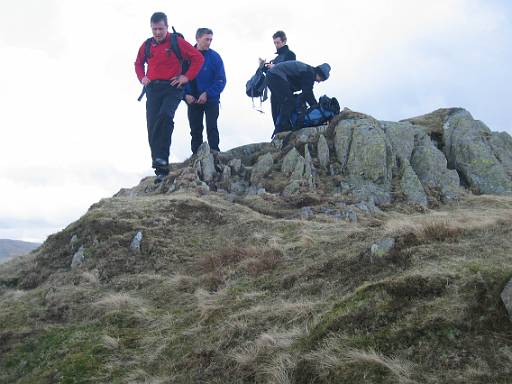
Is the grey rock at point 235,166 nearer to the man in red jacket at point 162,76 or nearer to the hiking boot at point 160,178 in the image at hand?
the hiking boot at point 160,178

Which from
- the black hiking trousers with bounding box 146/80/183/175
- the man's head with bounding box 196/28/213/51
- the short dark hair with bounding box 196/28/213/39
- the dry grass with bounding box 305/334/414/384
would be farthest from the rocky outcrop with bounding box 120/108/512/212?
the dry grass with bounding box 305/334/414/384

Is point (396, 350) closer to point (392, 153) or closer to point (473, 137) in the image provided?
point (392, 153)

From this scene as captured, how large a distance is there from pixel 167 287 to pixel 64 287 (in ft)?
8.07

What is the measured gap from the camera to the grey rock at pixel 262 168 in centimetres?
1741

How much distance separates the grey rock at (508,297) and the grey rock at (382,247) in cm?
247

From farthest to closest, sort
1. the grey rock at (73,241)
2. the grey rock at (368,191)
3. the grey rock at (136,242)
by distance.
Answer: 1. the grey rock at (368,191)
2. the grey rock at (73,241)
3. the grey rock at (136,242)

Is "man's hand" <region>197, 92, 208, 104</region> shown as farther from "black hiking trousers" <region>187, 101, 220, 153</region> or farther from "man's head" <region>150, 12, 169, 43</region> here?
"man's head" <region>150, 12, 169, 43</region>

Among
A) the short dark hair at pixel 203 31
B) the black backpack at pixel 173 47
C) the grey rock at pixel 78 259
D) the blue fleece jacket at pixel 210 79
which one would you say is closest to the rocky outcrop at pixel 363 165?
the blue fleece jacket at pixel 210 79

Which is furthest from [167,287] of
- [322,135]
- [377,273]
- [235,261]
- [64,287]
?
[322,135]

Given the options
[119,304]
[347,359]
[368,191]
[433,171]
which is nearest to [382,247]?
[347,359]

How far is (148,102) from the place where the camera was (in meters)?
15.4

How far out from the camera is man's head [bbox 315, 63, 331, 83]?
1767 centimetres

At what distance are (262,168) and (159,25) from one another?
253 inches

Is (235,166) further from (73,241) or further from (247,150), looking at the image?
(73,241)
